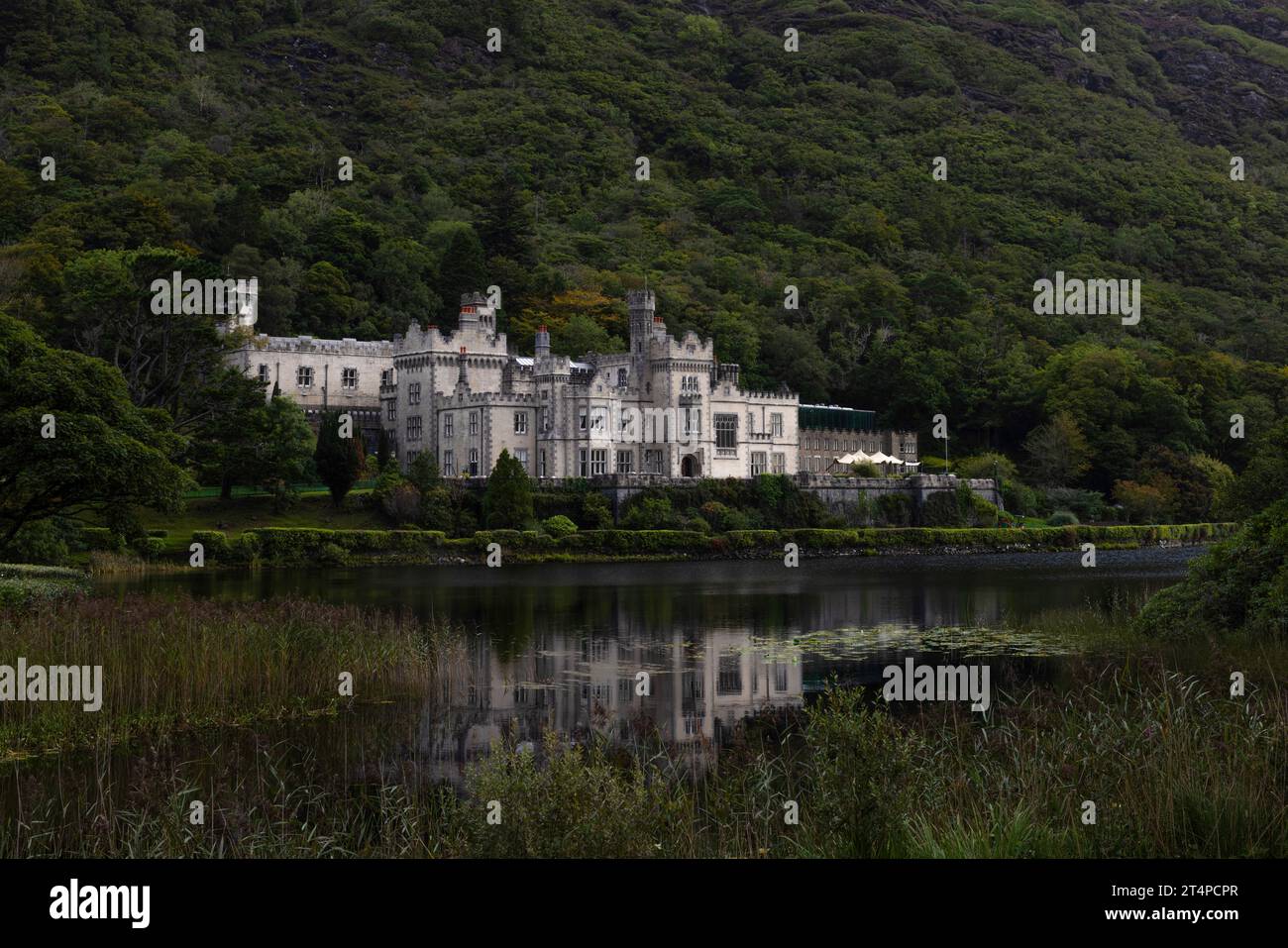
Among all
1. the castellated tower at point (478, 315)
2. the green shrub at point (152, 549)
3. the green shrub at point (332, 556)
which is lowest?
the green shrub at point (332, 556)

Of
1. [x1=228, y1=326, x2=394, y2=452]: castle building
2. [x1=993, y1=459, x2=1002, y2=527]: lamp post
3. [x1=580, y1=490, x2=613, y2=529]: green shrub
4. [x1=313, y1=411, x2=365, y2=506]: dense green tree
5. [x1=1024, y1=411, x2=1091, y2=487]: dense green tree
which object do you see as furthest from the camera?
[x1=1024, y1=411, x2=1091, y2=487]: dense green tree

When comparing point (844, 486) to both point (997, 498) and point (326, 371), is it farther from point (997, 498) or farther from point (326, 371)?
point (326, 371)

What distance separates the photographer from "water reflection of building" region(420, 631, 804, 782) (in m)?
22.4

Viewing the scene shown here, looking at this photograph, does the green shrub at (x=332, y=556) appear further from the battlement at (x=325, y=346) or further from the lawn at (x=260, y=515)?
the battlement at (x=325, y=346)

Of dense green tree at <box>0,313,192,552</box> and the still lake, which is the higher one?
dense green tree at <box>0,313,192,552</box>

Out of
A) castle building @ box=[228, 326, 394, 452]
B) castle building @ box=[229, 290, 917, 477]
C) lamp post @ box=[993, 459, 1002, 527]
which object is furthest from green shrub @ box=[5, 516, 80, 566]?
lamp post @ box=[993, 459, 1002, 527]

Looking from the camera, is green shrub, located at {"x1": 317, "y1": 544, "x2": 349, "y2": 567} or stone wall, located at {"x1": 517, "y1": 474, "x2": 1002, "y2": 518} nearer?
green shrub, located at {"x1": 317, "y1": 544, "x2": 349, "y2": 567}

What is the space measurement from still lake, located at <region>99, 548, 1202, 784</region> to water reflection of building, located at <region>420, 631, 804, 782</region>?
0.06 metres

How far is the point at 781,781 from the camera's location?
1825 centimetres

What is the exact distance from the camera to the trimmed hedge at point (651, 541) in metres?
65.8

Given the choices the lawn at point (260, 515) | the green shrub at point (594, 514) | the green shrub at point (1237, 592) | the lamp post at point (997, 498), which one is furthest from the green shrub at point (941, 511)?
the green shrub at point (1237, 592)

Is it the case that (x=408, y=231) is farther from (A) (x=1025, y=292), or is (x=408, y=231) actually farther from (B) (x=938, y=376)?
(A) (x=1025, y=292)

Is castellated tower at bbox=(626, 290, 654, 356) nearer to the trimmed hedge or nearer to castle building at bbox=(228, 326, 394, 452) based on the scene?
castle building at bbox=(228, 326, 394, 452)

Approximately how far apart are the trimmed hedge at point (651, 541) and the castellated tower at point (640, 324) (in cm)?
1600
